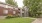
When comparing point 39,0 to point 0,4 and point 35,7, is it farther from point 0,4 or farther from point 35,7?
point 0,4

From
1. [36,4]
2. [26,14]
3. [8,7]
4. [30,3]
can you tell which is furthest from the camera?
[26,14]

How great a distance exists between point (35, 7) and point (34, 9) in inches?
29.1

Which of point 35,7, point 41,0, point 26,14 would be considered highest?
point 41,0

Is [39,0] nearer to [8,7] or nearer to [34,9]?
[34,9]

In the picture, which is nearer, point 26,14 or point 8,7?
point 8,7

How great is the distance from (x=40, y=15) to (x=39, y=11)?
12.5 ft

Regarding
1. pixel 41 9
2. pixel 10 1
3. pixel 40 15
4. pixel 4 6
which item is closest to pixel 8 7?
pixel 4 6

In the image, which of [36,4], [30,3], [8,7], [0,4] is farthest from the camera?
[30,3]

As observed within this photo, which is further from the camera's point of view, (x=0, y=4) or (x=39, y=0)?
(x=39, y=0)

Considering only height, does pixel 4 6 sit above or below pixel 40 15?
above

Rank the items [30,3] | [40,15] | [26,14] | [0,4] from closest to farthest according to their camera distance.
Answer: [0,4] < [30,3] < [40,15] < [26,14]

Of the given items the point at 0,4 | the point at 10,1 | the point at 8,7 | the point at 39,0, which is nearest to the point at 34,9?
the point at 39,0

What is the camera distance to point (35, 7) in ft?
105

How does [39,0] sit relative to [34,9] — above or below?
above
